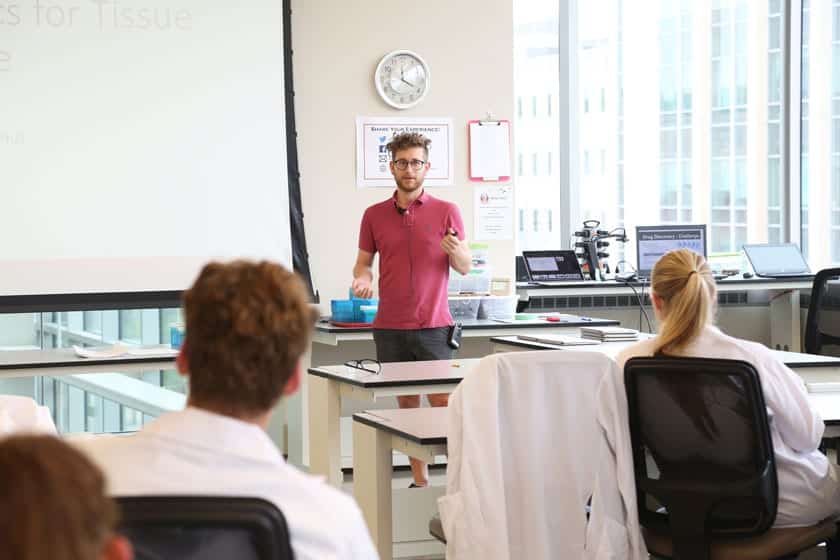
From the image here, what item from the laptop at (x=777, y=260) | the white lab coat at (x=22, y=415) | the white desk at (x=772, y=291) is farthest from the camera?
the laptop at (x=777, y=260)

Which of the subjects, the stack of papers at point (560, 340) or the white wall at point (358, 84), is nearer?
→ the stack of papers at point (560, 340)

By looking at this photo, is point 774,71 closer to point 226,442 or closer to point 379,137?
point 379,137

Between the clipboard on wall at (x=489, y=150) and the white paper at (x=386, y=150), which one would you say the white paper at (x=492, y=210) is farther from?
the white paper at (x=386, y=150)

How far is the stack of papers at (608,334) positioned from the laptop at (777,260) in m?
2.33

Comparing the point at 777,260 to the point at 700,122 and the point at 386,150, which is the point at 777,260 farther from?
the point at 386,150

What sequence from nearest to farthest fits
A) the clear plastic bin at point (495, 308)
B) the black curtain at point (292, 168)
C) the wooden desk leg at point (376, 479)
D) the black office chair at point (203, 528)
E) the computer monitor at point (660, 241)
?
1. the black office chair at point (203, 528)
2. the wooden desk leg at point (376, 479)
3. the black curtain at point (292, 168)
4. the clear plastic bin at point (495, 308)
5. the computer monitor at point (660, 241)

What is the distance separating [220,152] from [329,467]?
7.28 ft

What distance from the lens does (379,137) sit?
641 cm

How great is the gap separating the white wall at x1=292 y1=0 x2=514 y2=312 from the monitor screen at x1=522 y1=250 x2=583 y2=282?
556mm

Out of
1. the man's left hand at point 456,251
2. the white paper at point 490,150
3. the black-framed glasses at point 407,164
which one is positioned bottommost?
the man's left hand at point 456,251

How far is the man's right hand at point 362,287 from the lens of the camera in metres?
4.91

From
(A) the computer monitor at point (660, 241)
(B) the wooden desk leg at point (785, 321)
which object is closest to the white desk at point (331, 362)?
(A) the computer monitor at point (660, 241)

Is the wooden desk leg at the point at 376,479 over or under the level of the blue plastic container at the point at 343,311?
under

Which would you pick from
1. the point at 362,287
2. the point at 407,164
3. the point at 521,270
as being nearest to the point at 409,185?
the point at 407,164
